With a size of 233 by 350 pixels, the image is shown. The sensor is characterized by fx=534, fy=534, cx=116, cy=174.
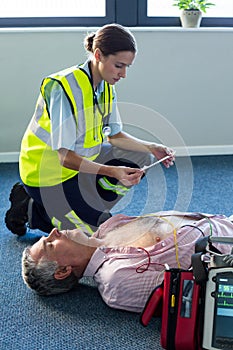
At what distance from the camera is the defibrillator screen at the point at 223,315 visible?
55.1 inches

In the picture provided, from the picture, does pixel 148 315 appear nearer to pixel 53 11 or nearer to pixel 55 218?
pixel 55 218

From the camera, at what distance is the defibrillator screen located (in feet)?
4.59

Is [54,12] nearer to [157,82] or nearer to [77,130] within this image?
[157,82]

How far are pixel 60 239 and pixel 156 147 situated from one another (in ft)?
2.13

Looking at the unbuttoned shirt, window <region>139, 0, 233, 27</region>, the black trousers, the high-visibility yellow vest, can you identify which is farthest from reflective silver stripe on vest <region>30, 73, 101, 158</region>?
window <region>139, 0, 233, 27</region>

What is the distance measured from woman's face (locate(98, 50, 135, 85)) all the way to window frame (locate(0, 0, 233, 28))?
130 centimetres

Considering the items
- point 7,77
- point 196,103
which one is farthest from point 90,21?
point 196,103

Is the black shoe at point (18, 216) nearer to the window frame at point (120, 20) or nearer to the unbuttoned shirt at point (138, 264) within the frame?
the unbuttoned shirt at point (138, 264)

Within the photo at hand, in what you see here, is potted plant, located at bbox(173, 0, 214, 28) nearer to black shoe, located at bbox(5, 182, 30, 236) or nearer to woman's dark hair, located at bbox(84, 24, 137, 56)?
woman's dark hair, located at bbox(84, 24, 137, 56)

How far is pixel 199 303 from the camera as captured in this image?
4.76 feet

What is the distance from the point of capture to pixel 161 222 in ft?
6.01

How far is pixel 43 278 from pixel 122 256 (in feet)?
0.87

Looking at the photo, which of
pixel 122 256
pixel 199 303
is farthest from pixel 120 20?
pixel 199 303

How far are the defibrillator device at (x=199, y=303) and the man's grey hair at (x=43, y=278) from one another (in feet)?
1.16
